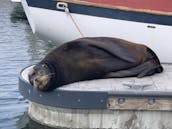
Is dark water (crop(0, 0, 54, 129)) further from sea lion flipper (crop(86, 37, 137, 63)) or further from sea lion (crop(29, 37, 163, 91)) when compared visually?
sea lion flipper (crop(86, 37, 137, 63))

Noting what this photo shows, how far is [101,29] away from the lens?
989 cm

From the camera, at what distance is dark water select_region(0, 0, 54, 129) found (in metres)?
8.38

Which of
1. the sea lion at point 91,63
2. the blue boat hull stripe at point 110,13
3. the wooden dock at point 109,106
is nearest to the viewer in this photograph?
the wooden dock at point 109,106

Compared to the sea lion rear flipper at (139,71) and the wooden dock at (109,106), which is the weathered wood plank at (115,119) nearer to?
the wooden dock at (109,106)

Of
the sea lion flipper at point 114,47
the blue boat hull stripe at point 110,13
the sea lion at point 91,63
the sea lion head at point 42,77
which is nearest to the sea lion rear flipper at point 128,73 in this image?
the sea lion at point 91,63

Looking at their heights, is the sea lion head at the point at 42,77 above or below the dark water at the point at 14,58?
above

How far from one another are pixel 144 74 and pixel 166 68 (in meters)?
0.87

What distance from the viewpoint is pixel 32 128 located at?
25.0 ft

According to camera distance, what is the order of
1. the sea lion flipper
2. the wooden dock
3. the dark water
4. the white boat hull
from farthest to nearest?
the white boat hull → the dark water → the sea lion flipper → the wooden dock

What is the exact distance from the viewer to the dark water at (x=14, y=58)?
8377mm

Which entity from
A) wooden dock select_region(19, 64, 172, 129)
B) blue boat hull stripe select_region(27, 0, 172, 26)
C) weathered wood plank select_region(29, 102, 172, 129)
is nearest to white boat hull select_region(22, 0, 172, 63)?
blue boat hull stripe select_region(27, 0, 172, 26)

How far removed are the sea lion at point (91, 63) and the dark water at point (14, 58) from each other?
3.18ft

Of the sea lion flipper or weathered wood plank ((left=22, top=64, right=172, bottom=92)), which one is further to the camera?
the sea lion flipper

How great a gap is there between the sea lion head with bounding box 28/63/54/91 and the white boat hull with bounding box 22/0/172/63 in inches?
109
